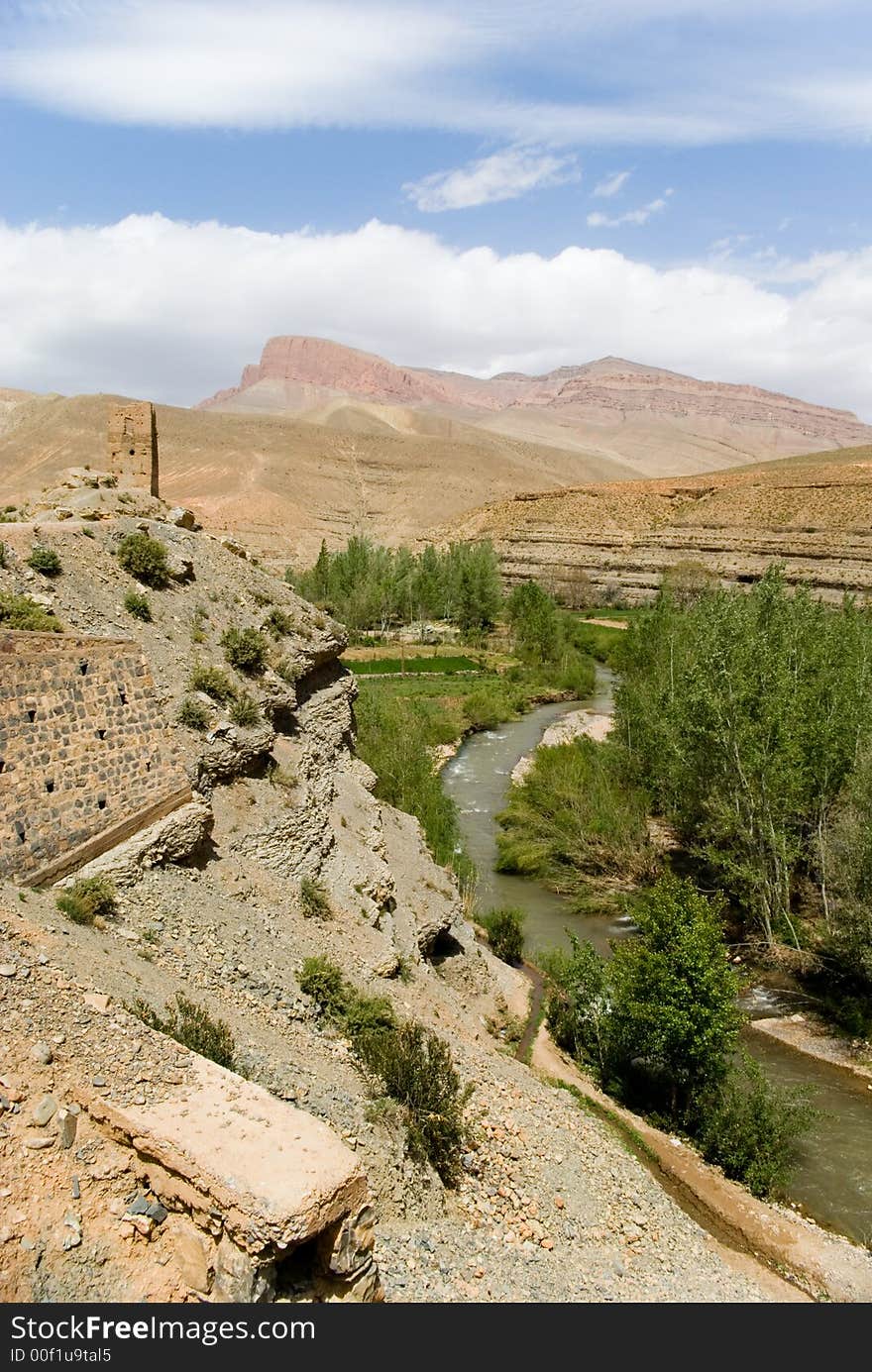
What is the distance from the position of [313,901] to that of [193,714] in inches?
130

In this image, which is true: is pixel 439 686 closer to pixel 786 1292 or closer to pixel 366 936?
pixel 366 936

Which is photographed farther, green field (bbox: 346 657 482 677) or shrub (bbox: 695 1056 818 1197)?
green field (bbox: 346 657 482 677)

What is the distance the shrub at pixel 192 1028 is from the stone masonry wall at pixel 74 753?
7.01 feet

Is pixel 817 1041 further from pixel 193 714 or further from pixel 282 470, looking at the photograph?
pixel 282 470

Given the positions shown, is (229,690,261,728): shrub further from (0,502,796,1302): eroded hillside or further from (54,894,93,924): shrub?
(54,894,93,924): shrub

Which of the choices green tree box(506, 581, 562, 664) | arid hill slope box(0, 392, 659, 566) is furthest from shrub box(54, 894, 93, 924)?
arid hill slope box(0, 392, 659, 566)

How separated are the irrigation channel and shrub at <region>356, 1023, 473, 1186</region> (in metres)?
6.53

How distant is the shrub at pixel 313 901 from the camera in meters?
12.7

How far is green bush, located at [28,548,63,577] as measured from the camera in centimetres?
1293

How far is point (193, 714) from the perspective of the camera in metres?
13.0

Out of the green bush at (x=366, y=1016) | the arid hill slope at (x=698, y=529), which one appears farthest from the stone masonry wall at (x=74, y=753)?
the arid hill slope at (x=698, y=529)

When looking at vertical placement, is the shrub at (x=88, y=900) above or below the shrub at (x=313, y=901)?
above

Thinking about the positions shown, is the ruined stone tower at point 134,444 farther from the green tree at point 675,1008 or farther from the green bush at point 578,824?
the green tree at point 675,1008
